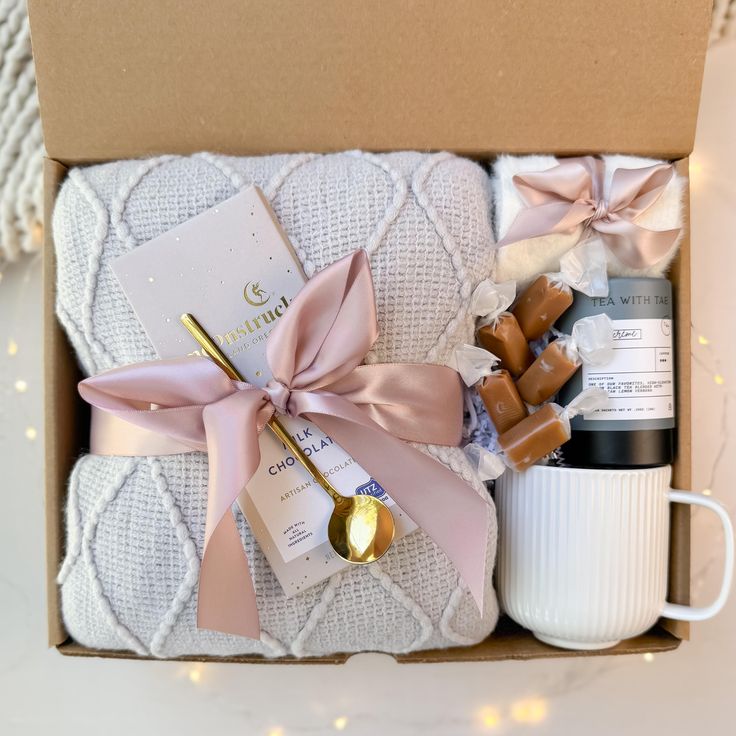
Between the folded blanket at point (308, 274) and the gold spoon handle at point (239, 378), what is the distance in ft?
0.17

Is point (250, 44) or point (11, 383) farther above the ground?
point (250, 44)

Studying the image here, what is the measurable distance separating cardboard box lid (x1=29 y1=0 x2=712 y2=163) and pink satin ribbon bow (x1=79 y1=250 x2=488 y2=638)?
0.19 metres

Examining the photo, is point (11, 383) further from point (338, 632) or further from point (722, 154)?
point (722, 154)

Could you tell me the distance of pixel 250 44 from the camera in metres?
0.66

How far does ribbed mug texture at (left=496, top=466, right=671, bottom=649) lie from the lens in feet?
2.22

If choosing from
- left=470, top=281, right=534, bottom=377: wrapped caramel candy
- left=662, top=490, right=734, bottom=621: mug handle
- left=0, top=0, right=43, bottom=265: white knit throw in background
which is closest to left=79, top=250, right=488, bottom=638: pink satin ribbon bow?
left=470, top=281, right=534, bottom=377: wrapped caramel candy

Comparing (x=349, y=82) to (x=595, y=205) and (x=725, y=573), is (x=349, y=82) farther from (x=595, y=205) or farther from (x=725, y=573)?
(x=725, y=573)

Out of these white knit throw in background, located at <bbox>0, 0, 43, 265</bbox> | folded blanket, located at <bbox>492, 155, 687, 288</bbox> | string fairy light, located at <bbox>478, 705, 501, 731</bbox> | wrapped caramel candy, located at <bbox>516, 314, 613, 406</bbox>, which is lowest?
string fairy light, located at <bbox>478, 705, 501, 731</bbox>

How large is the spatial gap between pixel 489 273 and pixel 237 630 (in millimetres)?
412

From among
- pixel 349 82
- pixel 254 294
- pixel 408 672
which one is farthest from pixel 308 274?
pixel 408 672

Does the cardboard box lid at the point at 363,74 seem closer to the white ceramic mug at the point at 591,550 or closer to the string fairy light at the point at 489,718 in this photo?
the white ceramic mug at the point at 591,550

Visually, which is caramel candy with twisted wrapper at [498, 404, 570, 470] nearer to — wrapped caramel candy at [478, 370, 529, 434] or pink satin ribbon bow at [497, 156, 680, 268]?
wrapped caramel candy at [478, 370, 529, 434]

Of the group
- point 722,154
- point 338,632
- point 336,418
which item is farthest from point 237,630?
point 722,154

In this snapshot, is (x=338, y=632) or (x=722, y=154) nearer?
(x=338, y=632)
